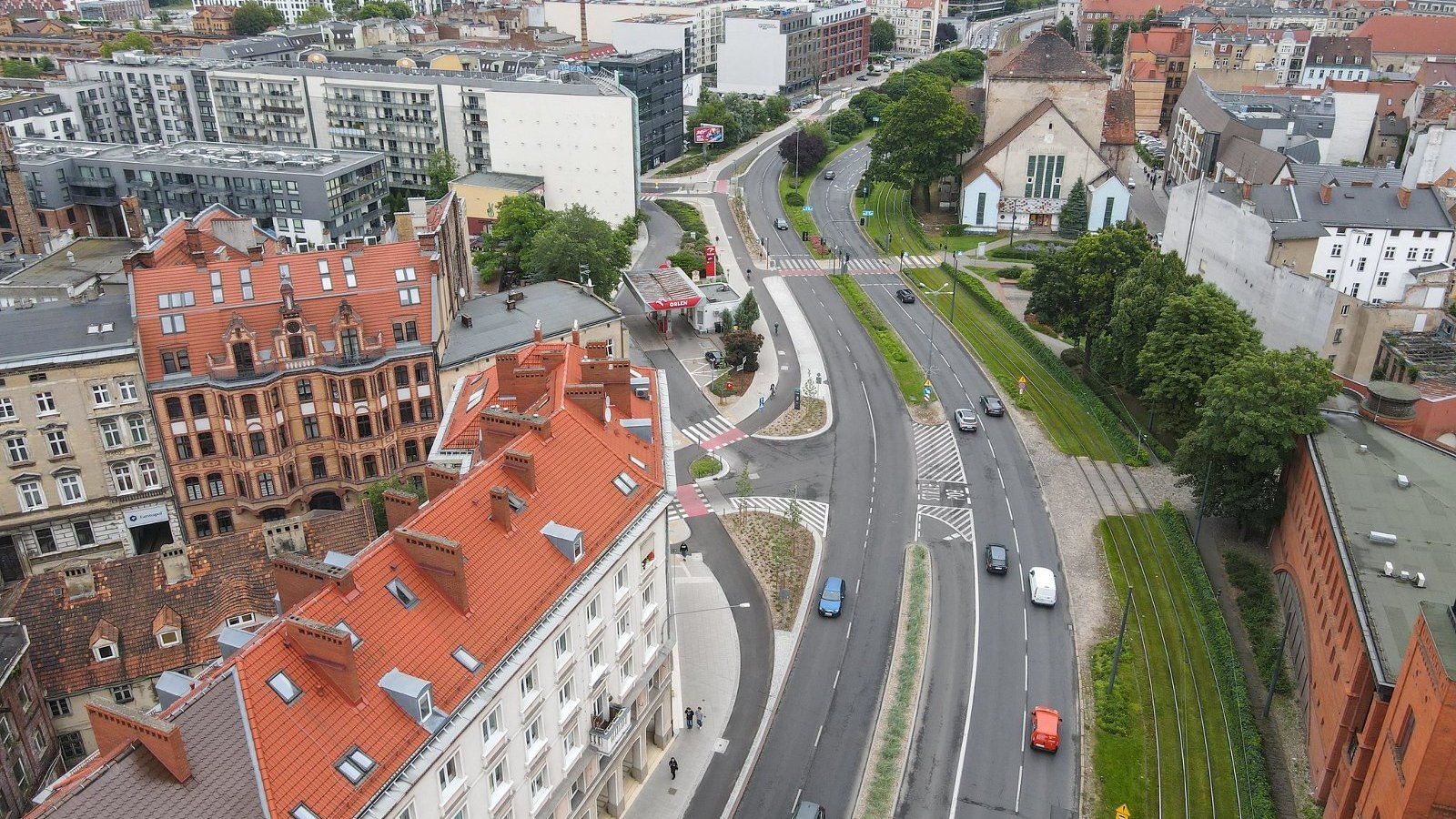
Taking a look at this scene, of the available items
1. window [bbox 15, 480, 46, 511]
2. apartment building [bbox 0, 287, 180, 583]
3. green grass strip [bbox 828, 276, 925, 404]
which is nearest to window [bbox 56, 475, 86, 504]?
apartment building [bbox 0, 287, 180, 583]

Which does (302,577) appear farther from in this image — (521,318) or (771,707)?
(521,318)

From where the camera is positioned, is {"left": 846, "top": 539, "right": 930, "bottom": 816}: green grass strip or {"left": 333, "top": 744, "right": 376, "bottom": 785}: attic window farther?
{"left": 846, "top": 539, "right": 930, "bottom": 816}: green grass strip

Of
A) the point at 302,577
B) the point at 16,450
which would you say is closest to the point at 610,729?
the point at 302,577

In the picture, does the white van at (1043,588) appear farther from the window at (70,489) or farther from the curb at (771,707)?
the window at (70,489)

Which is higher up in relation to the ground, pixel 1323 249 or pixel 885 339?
pixel 1323 249

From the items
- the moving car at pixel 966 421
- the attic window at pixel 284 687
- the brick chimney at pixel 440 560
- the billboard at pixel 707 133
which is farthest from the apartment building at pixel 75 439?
the billboard at pixel 707 133

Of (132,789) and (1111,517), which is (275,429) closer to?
(132,789)

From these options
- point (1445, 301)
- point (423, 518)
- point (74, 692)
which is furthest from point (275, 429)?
point (1445, 301)

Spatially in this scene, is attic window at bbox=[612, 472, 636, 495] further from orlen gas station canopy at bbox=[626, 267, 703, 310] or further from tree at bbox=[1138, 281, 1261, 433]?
orlen gas station canopy at bbox=[626, 267, 703, 310]
